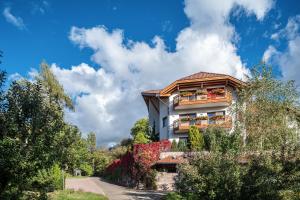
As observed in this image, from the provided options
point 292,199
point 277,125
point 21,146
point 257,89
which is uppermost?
point 257,89

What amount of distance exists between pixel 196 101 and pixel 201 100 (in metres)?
0.52

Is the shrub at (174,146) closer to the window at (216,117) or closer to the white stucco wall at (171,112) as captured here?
the white stucco wall at (171,112)

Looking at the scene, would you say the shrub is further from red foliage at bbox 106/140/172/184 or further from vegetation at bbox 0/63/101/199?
vegetation at bbox 0/63/101/199

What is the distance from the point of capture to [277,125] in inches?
759

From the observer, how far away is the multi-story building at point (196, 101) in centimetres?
3603

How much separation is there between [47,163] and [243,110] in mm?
12768

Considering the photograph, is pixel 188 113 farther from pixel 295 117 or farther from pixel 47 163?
pixel 47 163

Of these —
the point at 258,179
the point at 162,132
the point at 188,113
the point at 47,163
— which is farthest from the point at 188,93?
the point at 47,163

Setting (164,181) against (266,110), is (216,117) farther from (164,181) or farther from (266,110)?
(266,110)

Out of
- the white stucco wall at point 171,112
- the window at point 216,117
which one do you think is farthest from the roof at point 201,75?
the window at point 216,117

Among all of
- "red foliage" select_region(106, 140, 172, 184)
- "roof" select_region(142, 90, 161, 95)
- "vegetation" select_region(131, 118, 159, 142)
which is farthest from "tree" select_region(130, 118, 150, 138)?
"red foliage" select_region(106, 140, 172, 184)

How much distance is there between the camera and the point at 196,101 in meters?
36.8

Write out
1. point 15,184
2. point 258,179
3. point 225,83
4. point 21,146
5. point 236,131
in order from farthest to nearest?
point 225,83 → point 236,131 → point 258,179 → point 15,184 → point 21,146

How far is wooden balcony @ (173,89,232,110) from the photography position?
36.0 meters
